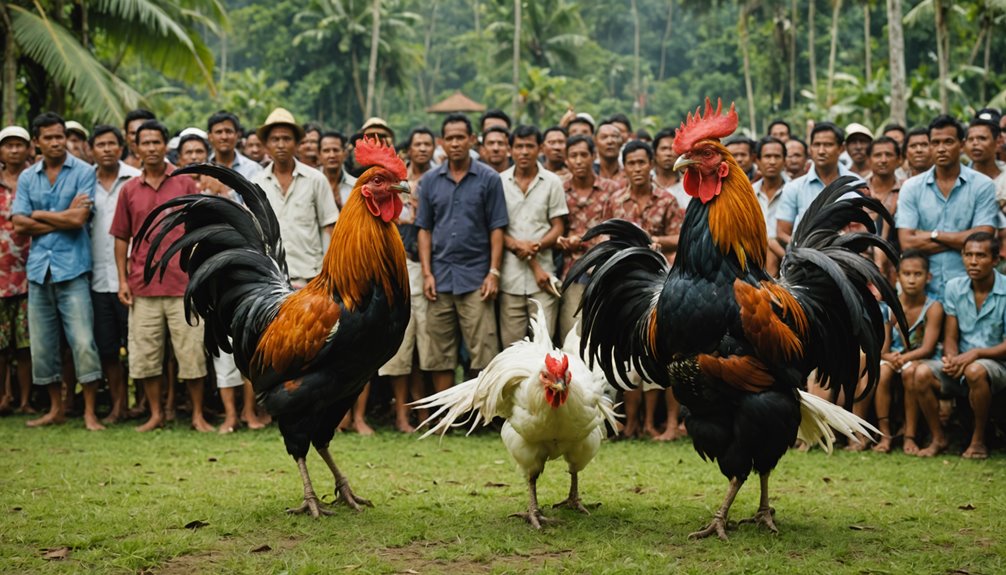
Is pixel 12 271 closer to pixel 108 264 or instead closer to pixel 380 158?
A: pixel 108 264

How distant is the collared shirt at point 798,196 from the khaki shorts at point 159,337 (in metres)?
5.36

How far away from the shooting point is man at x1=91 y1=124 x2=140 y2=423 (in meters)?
9.16

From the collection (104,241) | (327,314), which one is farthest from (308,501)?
(104,241)

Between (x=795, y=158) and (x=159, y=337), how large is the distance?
648cm

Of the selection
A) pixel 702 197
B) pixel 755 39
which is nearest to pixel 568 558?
pixel 702 197

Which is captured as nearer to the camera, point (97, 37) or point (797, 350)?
point (797, 350)

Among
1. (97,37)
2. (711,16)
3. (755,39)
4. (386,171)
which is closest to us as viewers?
(386,171)

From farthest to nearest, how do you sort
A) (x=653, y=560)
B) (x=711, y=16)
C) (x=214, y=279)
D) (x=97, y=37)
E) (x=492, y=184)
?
1. (x=711, y=16)
2. (x=97, y=37)
3. (x=492, y=184)
4. (x=214, y=279)
5. (x=653, y=560)

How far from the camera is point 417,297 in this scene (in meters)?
9.13

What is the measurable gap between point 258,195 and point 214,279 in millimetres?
614

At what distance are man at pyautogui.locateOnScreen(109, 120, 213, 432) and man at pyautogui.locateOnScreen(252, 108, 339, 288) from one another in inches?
33.0

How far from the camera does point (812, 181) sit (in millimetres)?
8625

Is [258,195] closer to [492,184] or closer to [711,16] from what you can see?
[492,184]

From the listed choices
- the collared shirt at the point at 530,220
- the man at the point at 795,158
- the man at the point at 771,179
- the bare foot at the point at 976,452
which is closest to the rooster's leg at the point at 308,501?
the collared shirt at the point at 530,220
